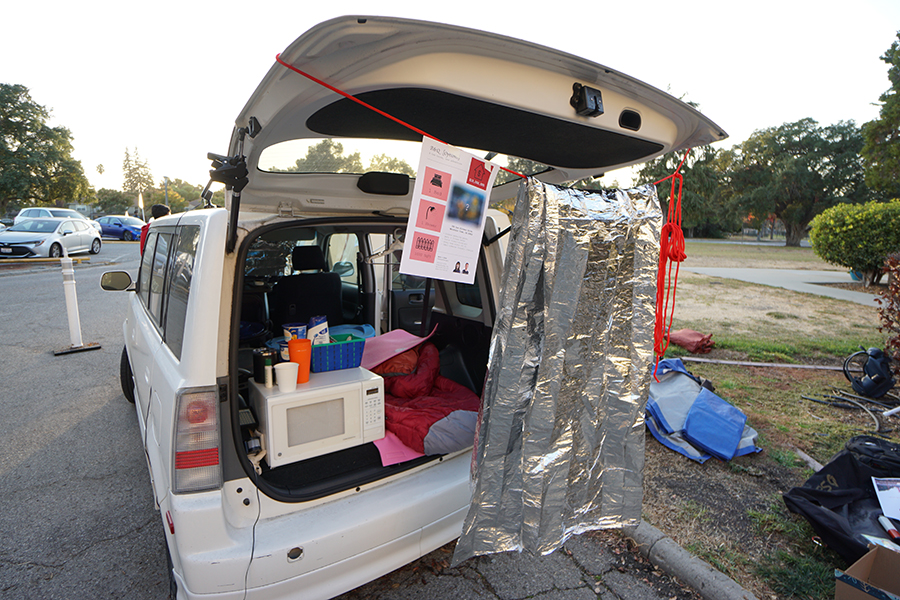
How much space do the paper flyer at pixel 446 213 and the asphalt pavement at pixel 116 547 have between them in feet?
5.08

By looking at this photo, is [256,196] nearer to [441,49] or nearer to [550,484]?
[441,49]

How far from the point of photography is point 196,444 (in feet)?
5.43

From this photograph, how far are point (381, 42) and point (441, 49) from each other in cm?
17

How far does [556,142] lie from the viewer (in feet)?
6.55

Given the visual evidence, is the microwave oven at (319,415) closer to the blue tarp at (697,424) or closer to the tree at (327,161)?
the tree at (327,161)

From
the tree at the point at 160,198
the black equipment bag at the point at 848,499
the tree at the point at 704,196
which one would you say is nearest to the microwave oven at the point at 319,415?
the black equipment bag at the point at 848,499

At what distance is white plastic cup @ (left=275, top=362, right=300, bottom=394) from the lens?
2.02 meters

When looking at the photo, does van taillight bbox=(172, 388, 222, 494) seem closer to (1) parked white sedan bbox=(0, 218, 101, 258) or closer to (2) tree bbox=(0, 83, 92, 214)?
(1) parked white sedan bbox=(0, 218, 101, 258)

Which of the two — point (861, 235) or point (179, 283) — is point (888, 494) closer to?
point (179, 283)

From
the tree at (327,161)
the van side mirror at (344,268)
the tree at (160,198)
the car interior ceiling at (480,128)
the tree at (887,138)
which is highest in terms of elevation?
the tree at (887,138)

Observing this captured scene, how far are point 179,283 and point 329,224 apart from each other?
688mm

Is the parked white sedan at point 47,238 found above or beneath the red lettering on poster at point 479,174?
beneath

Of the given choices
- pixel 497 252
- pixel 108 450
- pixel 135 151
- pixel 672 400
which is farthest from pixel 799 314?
pixel 135 151

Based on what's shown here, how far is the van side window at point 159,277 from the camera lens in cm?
246
